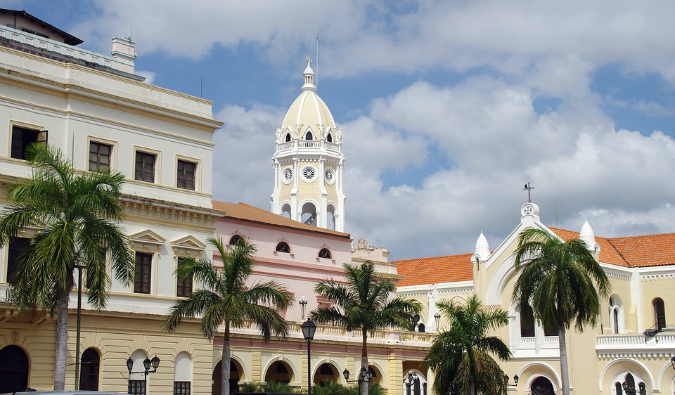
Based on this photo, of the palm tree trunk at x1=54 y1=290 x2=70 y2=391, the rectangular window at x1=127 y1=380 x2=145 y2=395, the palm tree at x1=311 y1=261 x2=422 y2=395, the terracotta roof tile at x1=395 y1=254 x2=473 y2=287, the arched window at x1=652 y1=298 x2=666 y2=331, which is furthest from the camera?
the terracotta roof tile at x1=395 y1=254 x2=473 y2=287

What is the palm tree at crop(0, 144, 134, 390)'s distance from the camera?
2844 centimetres

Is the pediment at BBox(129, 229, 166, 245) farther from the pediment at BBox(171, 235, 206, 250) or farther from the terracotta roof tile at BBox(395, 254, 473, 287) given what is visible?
the terracotta roof tile at BBox(395, 254, 473, 287)

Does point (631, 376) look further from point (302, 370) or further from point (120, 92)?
point (120, 92)

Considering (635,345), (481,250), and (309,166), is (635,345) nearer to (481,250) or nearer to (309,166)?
(481,250)

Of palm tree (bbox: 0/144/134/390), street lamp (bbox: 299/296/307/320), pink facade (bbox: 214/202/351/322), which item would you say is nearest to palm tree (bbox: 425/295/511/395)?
street lamp (bbox: 299/296/307/320)

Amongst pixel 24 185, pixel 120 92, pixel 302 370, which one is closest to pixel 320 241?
pixel 302 370

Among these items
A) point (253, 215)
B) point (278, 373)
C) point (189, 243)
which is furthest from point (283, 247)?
point (189, 243)

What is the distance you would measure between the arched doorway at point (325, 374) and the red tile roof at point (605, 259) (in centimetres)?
2121

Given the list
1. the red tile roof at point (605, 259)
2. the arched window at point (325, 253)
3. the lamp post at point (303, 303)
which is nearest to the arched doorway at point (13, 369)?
the lamp post at point (303, 303)

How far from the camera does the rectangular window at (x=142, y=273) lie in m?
38.3

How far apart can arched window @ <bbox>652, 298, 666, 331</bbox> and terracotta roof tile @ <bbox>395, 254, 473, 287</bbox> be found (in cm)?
1265

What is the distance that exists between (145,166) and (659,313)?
3817 cm

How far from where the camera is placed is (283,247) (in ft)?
166

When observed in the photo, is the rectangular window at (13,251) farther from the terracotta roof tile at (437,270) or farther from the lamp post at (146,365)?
the terracotta roof tile at (437,270)
